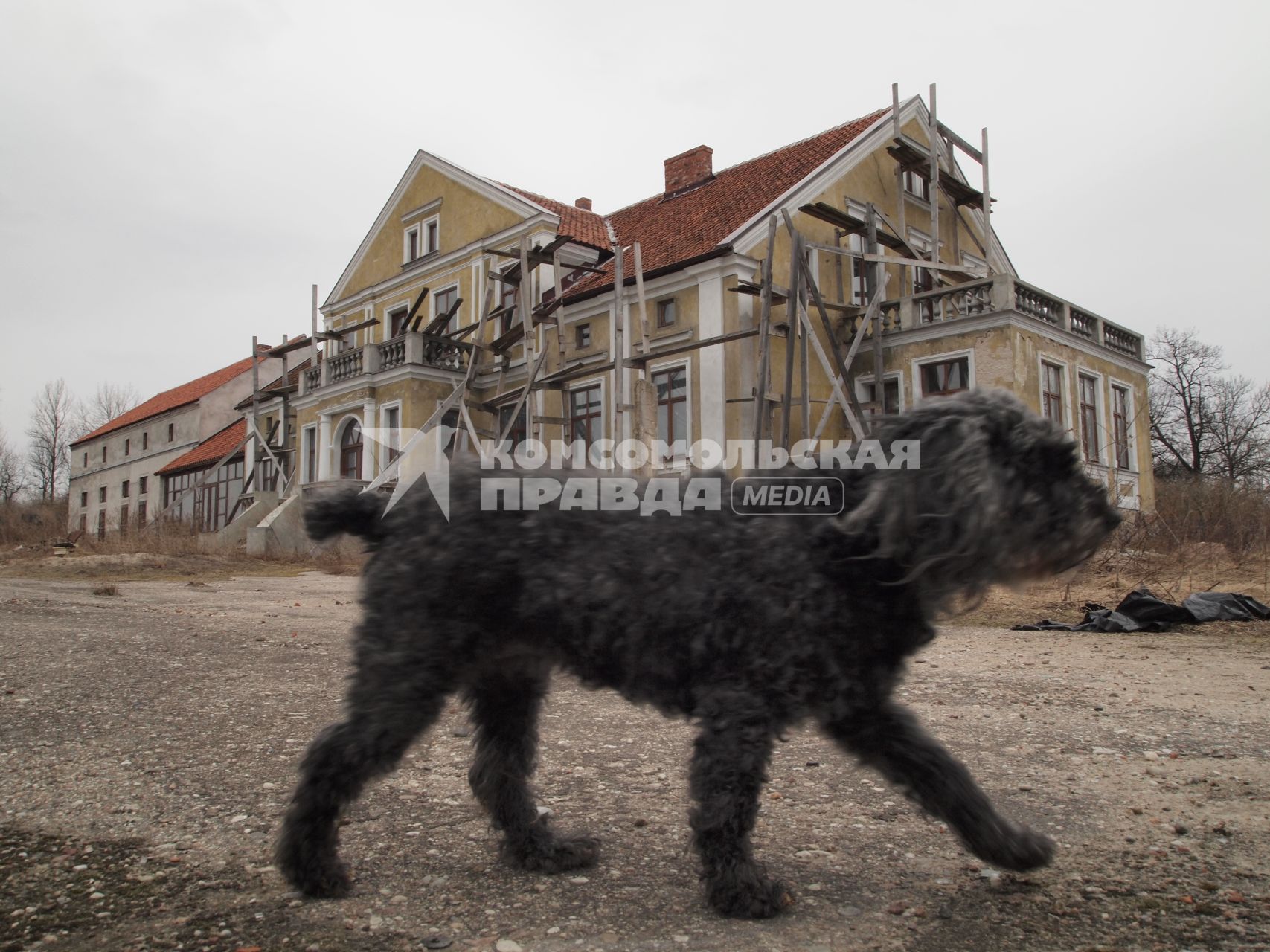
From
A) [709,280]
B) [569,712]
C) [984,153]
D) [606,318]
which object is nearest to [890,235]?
→ [984,153]

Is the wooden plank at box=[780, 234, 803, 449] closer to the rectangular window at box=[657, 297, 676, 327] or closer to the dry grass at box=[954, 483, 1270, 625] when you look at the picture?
the rectangular window at box=[657, 297, 676, 327]

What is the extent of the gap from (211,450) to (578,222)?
2549cm

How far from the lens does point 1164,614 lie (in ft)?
29.1

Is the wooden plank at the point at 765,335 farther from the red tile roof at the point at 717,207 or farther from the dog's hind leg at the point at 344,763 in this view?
the dog's hind leg at the point at 344,763

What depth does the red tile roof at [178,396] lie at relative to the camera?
4759 cm

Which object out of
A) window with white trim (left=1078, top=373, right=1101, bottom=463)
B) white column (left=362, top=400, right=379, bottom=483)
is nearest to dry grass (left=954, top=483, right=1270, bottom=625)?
window with white trim (left=1078, top=373, right=1101, bottom=463)

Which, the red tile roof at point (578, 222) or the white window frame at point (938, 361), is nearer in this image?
the white window frame at point (938, 361)

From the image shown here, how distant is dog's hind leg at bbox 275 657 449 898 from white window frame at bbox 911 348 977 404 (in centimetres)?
1817

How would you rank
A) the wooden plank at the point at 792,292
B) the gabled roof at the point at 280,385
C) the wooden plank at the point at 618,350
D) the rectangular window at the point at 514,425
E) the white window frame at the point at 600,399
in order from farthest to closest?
the gabled roof at the point at 280,385 < the rectangular window at the point at 514,425 < the white window frame at the point at 600,399 < the wooden plank at the point at 618,350 < the wooden plank at the point at 792,292

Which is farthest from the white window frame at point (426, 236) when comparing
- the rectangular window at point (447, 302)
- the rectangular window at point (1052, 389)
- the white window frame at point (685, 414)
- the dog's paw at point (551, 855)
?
the dog's paw at point (551, 855)

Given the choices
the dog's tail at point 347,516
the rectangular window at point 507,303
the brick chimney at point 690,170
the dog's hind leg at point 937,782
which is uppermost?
the brick chimney at point 690,170

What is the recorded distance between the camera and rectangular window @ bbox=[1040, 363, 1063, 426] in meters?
20.0

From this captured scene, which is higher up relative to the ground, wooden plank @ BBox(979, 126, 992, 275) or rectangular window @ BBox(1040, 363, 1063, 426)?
wooden plank @ BBox(979, 126, 992, 275)

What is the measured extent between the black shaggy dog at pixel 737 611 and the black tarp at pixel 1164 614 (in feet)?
24.1
